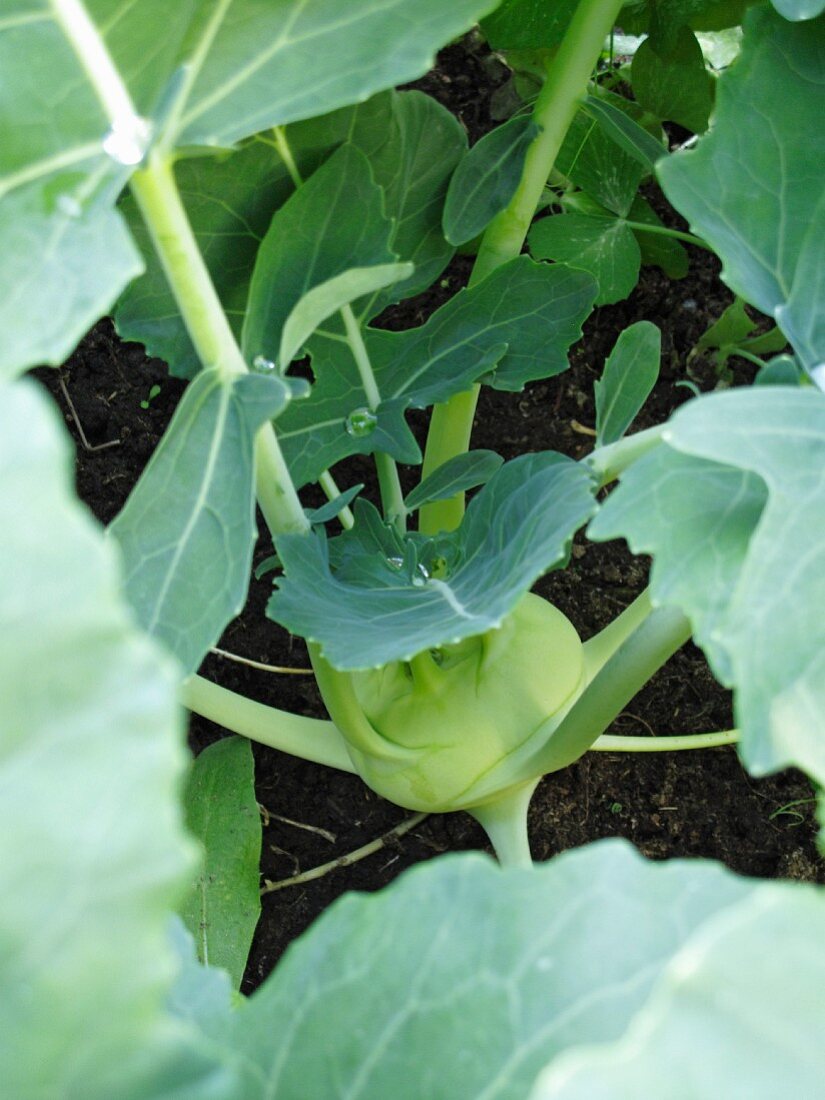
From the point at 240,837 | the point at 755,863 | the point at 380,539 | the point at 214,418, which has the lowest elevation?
the point at 755,863

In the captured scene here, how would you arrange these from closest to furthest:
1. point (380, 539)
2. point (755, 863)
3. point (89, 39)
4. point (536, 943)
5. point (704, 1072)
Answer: point (704, 1072) < point (536, 943) < point (89, 39) < point (380, 539) < point (755, 863)

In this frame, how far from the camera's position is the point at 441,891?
0.42m

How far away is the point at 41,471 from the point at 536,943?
250 mm

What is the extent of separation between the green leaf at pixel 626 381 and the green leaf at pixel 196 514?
0.34 metres

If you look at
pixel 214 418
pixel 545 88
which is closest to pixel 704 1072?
pixel 214 418

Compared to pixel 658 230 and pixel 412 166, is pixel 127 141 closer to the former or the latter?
pixel 412 166

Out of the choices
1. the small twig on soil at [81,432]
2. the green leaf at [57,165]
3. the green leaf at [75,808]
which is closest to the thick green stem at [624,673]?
the green leaf at [57,165]

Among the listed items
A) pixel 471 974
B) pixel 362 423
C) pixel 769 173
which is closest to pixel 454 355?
pixel 362 423

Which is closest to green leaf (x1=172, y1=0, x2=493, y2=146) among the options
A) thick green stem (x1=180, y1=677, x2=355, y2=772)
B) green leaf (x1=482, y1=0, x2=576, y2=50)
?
green leaf (x1=482, y1=0, x2=576, y2=50)

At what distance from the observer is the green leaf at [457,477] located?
93 cm

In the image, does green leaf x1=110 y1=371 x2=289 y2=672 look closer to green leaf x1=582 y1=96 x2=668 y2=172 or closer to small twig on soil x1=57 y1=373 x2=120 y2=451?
green leaf x1=582 y1=96 x2=668 y2=172

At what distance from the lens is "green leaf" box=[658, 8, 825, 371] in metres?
0.73

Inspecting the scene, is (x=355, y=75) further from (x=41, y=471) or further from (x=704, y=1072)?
(x=704, y=1072)

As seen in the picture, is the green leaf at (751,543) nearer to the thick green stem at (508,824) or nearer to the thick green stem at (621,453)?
the thick green stem at (621,453)
